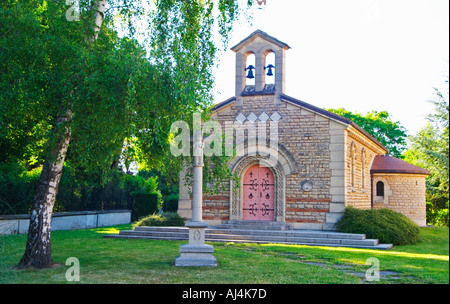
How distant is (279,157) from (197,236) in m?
8.39

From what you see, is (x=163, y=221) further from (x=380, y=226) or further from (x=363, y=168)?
(x=363, y=168)

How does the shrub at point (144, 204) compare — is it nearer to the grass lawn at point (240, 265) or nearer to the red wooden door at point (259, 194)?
the red wooden door at point (259, 194)

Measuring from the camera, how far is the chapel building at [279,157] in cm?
1664

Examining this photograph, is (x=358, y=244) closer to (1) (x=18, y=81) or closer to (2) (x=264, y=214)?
(2) (x=264, y=214)

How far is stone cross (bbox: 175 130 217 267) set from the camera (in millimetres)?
9445

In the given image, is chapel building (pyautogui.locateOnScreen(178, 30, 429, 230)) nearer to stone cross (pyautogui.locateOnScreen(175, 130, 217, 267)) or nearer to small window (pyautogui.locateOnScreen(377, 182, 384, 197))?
small window (pyautogui.locateOnScreen(377, 182, 384, 197))

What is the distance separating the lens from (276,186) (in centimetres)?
1728

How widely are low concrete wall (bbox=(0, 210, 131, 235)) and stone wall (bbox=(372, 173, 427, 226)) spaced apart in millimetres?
14583

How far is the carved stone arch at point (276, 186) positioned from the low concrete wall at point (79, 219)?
8135mm

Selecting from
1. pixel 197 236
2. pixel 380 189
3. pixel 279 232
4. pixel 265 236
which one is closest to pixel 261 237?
pixel 265 236

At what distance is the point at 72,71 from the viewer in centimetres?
862

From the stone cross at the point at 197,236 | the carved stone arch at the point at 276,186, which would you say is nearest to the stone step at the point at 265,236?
the carved stone arch at the point at 276,186
